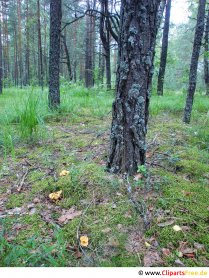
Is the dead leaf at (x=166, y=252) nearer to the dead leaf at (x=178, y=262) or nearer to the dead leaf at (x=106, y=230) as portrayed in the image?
the dead leaf at (x=178, y=262)

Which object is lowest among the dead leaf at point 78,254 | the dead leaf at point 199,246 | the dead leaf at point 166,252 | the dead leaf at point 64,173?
the dead leaf at point 78,254

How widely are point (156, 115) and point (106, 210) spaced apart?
383cm

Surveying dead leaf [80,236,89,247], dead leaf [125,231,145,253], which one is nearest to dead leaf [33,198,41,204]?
dead leaf [80,236,89,247]

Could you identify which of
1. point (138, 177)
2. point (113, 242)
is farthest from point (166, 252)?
point (138, 177)

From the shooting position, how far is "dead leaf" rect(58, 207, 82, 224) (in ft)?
5.67

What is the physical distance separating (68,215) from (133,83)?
1.28 meters

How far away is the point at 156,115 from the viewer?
17.2 feet

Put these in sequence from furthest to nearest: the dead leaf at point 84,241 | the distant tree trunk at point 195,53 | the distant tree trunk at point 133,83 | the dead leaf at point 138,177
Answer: the distant tree trunk at point 195,53
the dead leaf at point 138,177
the distant tree trunk at point 133,83
the dead leaf at point 84,241

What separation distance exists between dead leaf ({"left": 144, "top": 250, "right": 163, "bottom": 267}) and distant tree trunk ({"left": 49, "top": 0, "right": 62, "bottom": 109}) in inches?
159

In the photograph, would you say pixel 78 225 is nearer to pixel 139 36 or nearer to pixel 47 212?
pixel 47 212

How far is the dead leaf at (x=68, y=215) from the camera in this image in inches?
68.0

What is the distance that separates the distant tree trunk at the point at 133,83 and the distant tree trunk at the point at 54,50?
3149 millimetres

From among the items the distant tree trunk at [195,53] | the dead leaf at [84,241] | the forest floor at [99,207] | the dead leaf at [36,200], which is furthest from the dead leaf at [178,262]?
the distant tree trunk at [195,53]

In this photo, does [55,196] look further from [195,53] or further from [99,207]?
[195,53]
